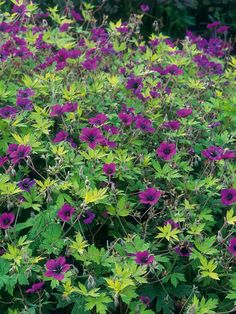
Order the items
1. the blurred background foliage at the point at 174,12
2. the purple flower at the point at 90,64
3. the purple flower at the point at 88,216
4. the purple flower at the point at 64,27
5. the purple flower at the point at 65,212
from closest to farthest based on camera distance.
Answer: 1. the purple flower at the point at 65,212
2. the purple flower at the point at 88,216
3. the purple flower at the point at 90,64
4. the purple flower at the point at 64,27
5. the blurred background foliage at the point at 174,12

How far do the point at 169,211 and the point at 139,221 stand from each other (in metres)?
0.15

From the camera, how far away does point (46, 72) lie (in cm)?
324

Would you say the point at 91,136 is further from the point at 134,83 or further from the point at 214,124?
the point at 214,124

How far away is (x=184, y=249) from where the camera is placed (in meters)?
2.52

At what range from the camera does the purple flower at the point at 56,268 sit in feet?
7.09

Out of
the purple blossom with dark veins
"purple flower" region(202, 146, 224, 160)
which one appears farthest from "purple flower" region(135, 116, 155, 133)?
"purple flower" region(202, 146, 224, 160)

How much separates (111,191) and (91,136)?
27cm

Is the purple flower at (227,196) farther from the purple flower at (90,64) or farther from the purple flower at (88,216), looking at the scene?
the purple flower at (90,64)

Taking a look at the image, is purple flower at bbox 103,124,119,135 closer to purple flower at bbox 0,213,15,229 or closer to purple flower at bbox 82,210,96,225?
purple flower at bbox 82,210,96,225

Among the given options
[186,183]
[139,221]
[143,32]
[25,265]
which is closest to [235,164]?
[186,183]

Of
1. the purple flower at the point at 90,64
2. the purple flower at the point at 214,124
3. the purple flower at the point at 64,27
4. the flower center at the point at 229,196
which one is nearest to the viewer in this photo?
the flower center at the point at 229,196

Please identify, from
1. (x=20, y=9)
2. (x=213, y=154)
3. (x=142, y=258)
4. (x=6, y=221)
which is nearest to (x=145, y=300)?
(x=142, y=258)

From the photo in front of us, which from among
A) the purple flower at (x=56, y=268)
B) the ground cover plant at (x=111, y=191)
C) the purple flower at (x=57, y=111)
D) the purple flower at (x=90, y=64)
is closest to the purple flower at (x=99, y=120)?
the ground cover plant at (x=111, y=191)

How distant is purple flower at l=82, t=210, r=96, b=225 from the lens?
2.39 m
